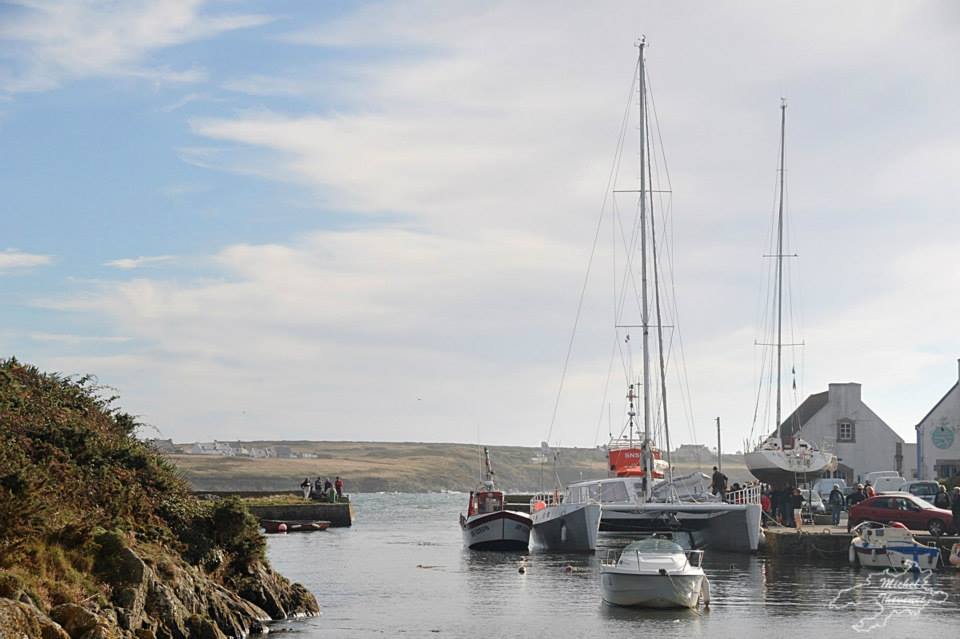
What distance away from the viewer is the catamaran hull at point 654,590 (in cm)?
3238

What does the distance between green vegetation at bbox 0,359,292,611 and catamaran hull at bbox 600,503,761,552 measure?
2252cm

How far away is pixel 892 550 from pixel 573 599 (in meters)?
12.1

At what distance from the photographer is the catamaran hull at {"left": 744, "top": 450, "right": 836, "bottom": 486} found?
221 feet

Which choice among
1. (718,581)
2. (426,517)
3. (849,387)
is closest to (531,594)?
(718,581)

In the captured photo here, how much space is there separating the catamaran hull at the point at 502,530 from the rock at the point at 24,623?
1390 inches

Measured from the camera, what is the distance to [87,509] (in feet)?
86.5

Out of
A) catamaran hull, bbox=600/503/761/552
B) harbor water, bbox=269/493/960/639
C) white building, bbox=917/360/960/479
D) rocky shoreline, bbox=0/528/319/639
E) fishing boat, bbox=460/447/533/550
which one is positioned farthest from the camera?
white building, bbox=917/360/960/479

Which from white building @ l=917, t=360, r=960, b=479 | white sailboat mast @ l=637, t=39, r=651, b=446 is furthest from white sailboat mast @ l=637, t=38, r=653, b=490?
white building @ l=917, t=360, r=960, b=479

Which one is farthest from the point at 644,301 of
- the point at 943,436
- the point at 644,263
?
the point at 943,436

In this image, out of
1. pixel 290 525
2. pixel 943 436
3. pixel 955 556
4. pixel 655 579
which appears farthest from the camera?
pixel 943 436

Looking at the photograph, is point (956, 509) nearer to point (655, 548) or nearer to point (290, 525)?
point (655, 548)

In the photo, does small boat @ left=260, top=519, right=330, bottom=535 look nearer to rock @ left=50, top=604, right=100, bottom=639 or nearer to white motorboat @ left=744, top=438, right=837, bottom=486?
white motorboat @ left=744, top=438, right=837, bottom=486

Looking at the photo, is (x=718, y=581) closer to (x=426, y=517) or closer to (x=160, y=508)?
(x=160, y=508)

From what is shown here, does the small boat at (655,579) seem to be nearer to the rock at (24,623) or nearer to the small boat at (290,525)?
the rock at (24,623)
